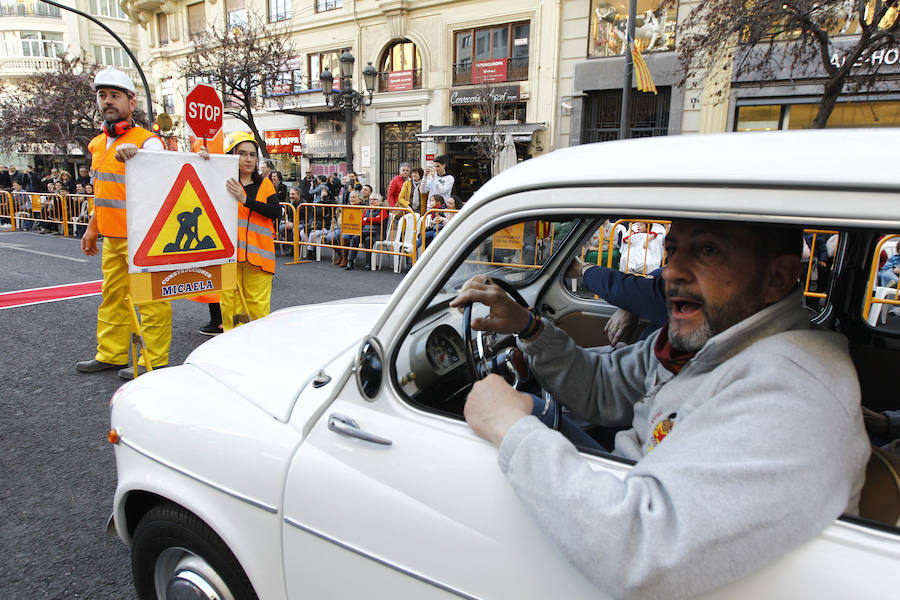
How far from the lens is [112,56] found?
Result: 42594 mm

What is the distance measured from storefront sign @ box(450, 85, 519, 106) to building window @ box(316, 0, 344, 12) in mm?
8252

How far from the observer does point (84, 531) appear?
2578 millimetres

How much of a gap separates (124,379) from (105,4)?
5154 cm

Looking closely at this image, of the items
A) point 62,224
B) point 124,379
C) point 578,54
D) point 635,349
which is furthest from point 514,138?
point 635,349

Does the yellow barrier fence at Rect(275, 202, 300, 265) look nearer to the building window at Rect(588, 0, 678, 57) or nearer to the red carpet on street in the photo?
the red carpet on street

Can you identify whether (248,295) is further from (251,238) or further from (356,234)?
(356,234)

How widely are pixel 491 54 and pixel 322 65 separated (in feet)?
29.8

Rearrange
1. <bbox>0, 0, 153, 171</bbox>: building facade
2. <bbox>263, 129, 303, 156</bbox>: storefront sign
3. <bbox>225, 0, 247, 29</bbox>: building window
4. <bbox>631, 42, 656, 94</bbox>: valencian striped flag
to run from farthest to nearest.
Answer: <bbox>0, 0, 153, 171</bbox>: building facade → <bbox>225, 0, 247, 29</bbox>: building window → <bbox>263, 129, 303, 156</bbox>: storefront sign → <bbox>631, 42, 656, 94</bbox>: valencian striped flag

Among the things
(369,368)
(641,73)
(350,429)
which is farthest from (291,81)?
(350,429)

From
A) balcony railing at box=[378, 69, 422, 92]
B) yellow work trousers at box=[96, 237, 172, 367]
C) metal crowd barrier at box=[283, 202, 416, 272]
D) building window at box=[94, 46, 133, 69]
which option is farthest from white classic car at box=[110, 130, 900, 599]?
building window at box=[94, 46, 133, 69]

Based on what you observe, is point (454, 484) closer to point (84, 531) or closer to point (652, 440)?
point (652, 440)

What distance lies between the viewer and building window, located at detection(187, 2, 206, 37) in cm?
2988

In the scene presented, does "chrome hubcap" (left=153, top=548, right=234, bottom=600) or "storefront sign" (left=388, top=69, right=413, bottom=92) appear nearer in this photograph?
"chrome hubcap" (left=153, top=548, right=234, bottom=600)

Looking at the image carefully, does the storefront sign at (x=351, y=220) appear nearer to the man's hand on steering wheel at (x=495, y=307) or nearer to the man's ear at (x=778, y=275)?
the man's hand on steering wheel at (x=495, y=307)
